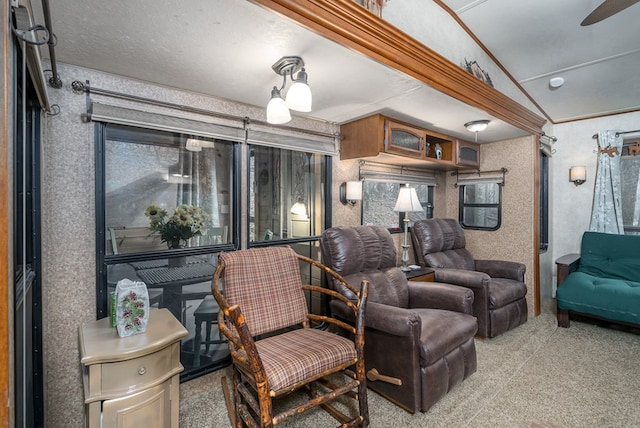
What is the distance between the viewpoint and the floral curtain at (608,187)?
377 cm

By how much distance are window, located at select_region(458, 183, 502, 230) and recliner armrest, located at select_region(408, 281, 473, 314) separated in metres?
1.83

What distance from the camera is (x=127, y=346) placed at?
1425mm

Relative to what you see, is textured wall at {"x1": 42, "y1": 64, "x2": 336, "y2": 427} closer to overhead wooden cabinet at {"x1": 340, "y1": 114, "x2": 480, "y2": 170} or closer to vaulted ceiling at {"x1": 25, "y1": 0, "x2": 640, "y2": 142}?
vaulted ceiling at {"x1": 25, "y1": 0, "x2": 640, "y2": 142}

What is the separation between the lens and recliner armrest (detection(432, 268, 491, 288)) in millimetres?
2959

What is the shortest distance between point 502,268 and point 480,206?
3.19 feet

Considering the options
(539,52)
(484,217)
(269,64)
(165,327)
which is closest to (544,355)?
(484,217)

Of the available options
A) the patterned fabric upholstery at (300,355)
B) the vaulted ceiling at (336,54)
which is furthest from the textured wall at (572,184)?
the patterned fabric upholstery at (300,355)

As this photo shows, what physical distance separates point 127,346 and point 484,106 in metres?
2.98

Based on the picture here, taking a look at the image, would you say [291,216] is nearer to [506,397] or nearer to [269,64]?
[269,64]

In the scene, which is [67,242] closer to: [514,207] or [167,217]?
[167,217]

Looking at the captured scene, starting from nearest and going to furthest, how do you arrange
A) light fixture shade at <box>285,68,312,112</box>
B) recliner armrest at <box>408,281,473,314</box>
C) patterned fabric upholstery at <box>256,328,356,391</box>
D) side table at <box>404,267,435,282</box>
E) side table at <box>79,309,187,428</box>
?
side table at <box>79,309,187,428</box> < patterned fabric upholstery at <box>256,328,356,391</box> < light fixture shade at <box>285,68,312,112</box> < recliner armrest at <box>408,281,473,314</box> < side table at <box>404,267,435,282</box>

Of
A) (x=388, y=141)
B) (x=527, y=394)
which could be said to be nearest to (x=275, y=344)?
(x=527, y=394)

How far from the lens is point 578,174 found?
398 centimetres

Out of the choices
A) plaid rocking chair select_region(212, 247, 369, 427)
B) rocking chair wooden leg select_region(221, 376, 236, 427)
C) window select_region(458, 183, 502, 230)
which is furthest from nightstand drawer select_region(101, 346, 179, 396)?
window select_region(458, 183, 502, 230)
